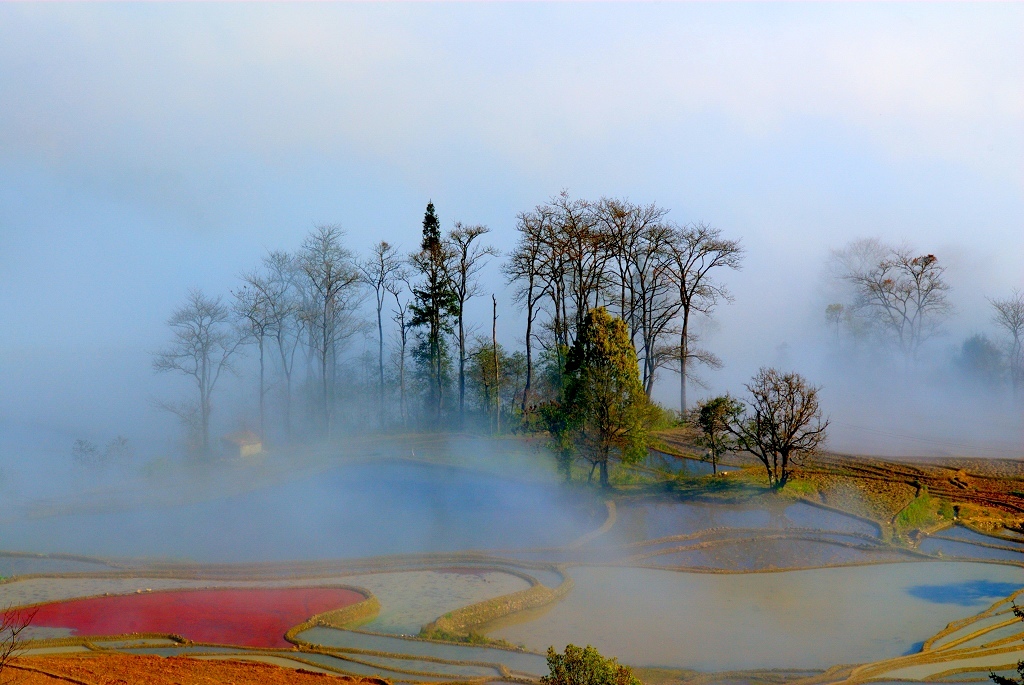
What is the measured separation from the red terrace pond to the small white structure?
2472 cm

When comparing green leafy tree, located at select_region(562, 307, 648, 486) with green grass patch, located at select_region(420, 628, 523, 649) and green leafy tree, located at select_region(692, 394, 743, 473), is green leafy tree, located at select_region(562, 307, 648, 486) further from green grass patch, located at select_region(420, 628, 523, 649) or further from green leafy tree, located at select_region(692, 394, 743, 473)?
green grass patch, located at select_region(420, 628, 523, 649)

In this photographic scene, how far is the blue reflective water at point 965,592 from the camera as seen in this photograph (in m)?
21.2

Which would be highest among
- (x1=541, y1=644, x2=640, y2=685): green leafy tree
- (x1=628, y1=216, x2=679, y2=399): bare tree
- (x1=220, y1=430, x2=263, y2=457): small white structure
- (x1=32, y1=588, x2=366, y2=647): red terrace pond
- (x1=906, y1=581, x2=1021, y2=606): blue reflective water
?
(x1=628, y1=216, x2=679, y2=399): bare tree

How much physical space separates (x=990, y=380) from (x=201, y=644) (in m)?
68.6

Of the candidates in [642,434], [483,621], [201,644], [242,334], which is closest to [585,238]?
[642,434]

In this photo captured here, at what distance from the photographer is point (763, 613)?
20328mm

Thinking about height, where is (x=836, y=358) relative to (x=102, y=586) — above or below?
above

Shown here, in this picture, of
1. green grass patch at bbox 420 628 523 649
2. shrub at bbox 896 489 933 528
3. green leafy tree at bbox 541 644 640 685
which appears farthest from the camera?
shrub at bbox 896 489 933 528

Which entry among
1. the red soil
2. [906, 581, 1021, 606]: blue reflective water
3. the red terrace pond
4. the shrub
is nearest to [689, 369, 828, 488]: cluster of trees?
the shrub

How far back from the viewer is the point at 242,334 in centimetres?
5822

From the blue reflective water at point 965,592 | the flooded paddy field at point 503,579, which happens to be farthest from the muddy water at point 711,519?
the blue reflective water at point 965,592

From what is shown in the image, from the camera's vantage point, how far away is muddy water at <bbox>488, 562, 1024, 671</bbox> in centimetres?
1764

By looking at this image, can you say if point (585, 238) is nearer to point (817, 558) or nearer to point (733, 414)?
point (733, 414)

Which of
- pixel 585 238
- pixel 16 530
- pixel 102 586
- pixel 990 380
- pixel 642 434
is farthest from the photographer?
pixel 990 380
